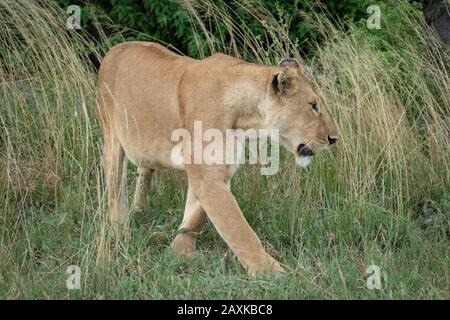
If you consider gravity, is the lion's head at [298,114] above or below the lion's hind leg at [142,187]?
above

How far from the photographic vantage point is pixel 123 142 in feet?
19.6

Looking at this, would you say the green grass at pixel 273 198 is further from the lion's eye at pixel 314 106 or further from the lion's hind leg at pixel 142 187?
the lion's eye at pixel 314 106

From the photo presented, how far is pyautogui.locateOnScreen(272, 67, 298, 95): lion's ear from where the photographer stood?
5.34 metres

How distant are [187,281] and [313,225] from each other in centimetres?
108

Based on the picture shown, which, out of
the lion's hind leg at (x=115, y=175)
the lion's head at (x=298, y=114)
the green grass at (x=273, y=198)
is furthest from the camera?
the lion's hind leg at (x=115, y=175)

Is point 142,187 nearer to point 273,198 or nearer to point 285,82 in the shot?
point 273,198

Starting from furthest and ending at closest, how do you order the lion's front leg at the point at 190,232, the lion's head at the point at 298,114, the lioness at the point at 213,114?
the lion's front leg at the point at 190,232
the lion's head at the point at 298,114
the lioness at the point at 213,114

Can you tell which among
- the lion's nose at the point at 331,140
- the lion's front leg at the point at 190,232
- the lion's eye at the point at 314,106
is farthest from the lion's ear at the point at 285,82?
the lion's front leg at the point at 190,232

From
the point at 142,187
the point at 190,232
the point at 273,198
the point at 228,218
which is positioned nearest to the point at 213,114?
the point at 228,218

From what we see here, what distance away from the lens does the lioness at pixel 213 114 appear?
5277 millimetres

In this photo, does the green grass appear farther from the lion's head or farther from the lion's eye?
the lion's eye

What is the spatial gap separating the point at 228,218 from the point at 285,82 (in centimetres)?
80

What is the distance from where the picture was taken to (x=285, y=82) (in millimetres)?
5379

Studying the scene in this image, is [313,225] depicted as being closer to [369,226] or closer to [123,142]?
[369,226]
